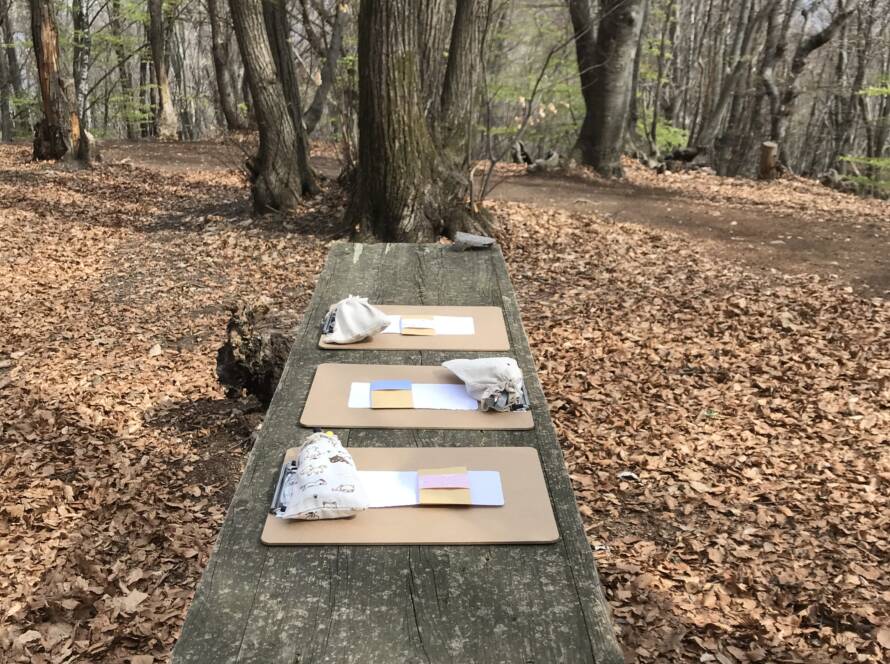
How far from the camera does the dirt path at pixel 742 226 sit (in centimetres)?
715

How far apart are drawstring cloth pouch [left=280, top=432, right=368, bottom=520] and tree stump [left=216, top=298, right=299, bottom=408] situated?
103 inches

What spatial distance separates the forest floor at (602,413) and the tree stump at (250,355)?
0.29 m

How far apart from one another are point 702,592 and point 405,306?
1804mm

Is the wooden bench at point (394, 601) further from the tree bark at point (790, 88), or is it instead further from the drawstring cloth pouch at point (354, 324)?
the tree bark at point (790, 88)

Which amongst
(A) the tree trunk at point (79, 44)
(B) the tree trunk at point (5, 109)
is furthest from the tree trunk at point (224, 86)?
(B) the tree trunk at point (5, 109)

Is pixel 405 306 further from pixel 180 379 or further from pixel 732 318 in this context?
pixel 732 318

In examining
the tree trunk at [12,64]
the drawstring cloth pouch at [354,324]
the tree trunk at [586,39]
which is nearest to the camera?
the drawstring cloth pouch at [354,324]

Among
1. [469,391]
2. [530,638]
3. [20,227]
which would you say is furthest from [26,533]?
[20,227]

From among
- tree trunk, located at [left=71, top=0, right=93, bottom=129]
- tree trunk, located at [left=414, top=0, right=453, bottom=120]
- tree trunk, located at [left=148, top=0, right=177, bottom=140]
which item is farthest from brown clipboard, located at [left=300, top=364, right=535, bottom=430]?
tree trunk, located at [left=71, top=0, right=93, bottom=129]

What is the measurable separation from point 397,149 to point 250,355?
3220mm

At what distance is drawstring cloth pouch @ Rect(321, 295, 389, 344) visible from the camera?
283cm

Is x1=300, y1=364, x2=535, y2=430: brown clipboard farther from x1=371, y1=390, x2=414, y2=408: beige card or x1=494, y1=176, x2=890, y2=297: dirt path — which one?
x1=494, y1=176, x2=890, y2=297: dirt path

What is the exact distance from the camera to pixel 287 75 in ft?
31.3

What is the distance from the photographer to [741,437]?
443 centimetres
